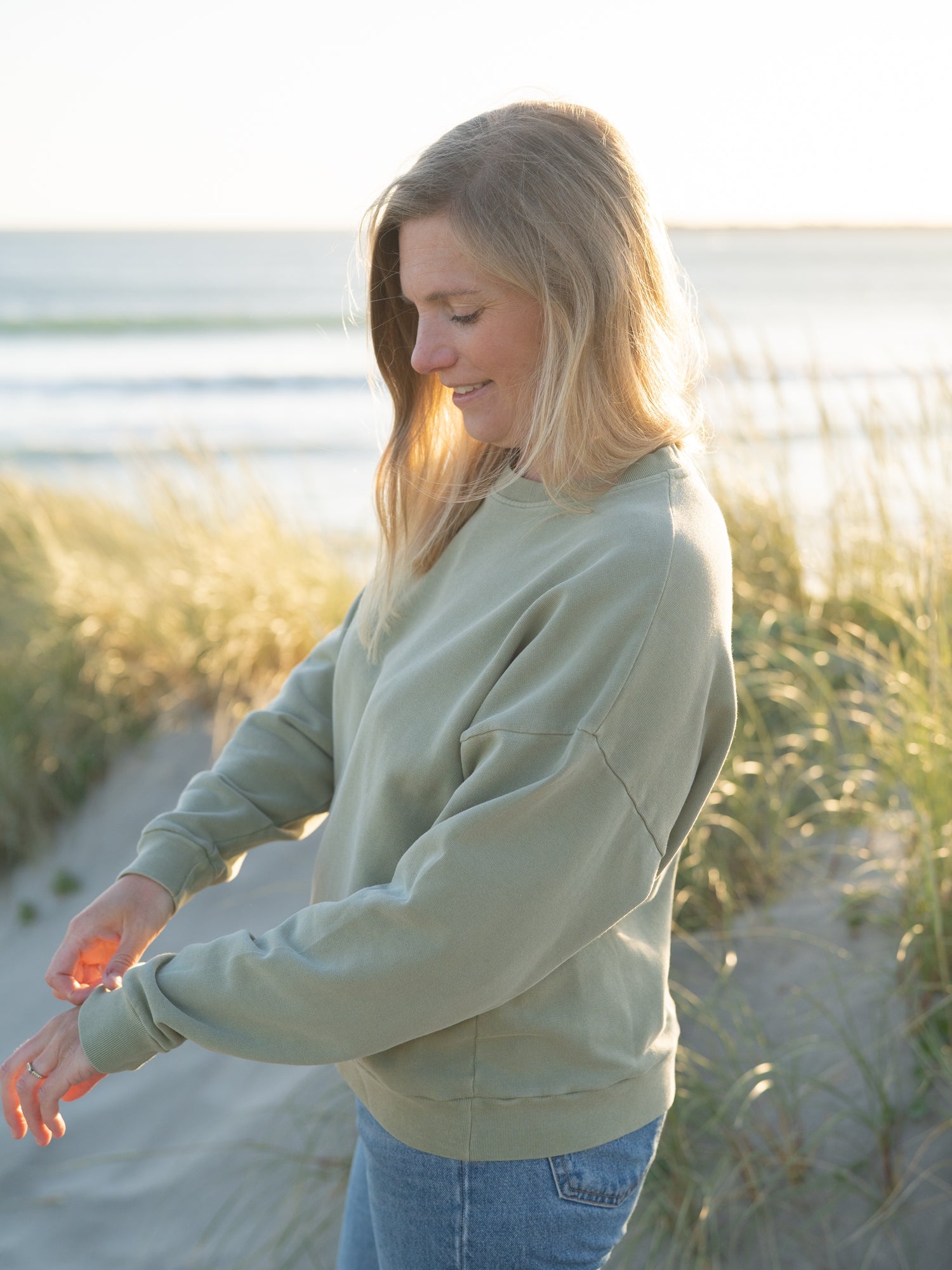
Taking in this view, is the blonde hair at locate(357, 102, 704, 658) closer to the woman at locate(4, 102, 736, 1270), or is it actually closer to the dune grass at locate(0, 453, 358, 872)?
the woman at locate(4, 102, 736, 1270)

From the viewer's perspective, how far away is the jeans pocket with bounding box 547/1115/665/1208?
1.31 metres

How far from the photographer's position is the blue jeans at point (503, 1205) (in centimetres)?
131

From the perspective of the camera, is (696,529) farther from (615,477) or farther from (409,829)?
(409,829)

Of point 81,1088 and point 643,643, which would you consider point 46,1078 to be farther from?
point 643,643

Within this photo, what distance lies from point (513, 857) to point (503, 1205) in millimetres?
492

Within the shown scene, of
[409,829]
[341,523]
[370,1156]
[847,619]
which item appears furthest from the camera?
[341,523]

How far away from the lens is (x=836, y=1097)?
7.60 ft

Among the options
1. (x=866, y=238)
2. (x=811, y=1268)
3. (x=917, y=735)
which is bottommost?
(x=866, y=238)

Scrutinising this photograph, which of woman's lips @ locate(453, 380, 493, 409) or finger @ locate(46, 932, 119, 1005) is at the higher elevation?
woman's lips @ locate(453, 380, 493, 409)

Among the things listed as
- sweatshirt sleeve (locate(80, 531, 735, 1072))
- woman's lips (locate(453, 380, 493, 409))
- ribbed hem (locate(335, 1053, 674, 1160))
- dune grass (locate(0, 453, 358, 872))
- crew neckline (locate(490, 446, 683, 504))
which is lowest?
dune grass (locate(0, 453, 358, 872))

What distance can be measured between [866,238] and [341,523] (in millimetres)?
63790

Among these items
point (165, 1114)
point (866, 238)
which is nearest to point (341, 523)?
point (165, 1114)

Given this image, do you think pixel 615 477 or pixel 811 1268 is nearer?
pixel 615 477

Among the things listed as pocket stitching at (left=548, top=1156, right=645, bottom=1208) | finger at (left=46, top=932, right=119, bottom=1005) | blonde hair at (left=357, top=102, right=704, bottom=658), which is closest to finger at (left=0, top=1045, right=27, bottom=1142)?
finger at (left=46, top=932, right=119, bottom=1005)
